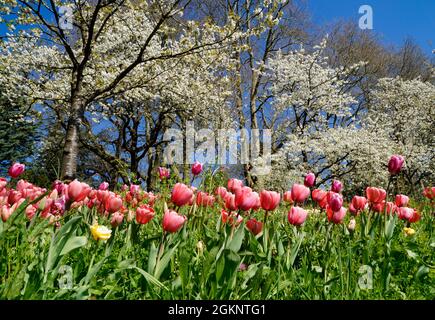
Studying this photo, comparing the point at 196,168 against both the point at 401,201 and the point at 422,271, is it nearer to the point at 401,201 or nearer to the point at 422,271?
the point at 401,201

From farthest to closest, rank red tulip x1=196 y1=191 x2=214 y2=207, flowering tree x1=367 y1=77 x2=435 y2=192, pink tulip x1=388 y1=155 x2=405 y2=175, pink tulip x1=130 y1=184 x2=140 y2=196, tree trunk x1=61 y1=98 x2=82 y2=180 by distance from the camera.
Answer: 1. flowering tree x1=367 y1=77 x2=435 y2=192
2. tree trunk x1=61 y1=98 x2=82 y2=180
3. pink tulip x1=130 y1=184 x2=140 y2=196
4. red tulip x1=196 y1=191 x2=214 y2=207
5. pink tulip x1=388 y1=155 x2=405 y2=175

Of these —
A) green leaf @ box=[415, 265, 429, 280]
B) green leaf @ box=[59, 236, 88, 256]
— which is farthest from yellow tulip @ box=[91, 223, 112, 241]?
green leaf @ box=[415, 265, 429, 280]

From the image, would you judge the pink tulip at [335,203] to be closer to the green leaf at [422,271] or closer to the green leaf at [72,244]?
the green leaf at [422,271]

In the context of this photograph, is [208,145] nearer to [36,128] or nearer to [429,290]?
[36,128]

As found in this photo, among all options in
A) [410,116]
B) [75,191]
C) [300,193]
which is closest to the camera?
[75,191]

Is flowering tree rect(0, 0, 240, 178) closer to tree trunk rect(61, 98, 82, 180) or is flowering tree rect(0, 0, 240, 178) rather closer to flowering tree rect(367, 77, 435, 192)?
tree trunk rect(61, 98, 82, 180)

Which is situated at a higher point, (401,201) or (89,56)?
(89,56)

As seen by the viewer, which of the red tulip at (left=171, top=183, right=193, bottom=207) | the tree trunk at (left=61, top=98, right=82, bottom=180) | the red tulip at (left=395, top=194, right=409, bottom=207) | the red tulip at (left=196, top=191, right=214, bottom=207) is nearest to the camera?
the red tulip at (left=171, top=183, right=193, bottom=207)

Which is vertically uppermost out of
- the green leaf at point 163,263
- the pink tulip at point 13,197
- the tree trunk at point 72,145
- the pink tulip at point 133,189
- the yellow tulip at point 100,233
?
the tree trunk at point 72,145

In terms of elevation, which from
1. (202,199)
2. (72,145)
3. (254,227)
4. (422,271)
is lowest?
(422,271)

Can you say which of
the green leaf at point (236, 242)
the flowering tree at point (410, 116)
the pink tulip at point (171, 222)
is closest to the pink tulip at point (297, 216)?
the green leaf at point (236, 242)

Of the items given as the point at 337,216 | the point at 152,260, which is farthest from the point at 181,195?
the point at 337,216

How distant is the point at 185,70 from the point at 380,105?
12048mm

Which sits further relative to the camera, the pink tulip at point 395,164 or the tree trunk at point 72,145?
the tree trunk at point 72,145
